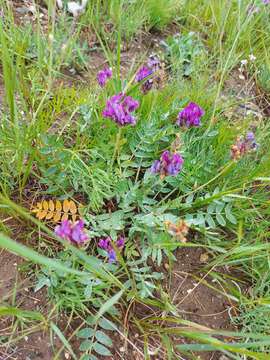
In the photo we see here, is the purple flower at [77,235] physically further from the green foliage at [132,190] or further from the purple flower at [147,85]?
the purple flower at [147,85]

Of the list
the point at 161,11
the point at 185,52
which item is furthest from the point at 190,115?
the point at 161,11

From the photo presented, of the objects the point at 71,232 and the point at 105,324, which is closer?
the point at 71,232

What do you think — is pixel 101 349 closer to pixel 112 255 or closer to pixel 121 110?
pixel 112 255

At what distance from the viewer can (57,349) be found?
1.36 meters

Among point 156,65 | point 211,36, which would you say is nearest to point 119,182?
point 156,65

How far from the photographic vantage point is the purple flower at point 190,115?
1.55 metres

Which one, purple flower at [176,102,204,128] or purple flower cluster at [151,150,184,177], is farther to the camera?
purple flower at [176,102,204,128]

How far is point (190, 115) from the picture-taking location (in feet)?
5.10

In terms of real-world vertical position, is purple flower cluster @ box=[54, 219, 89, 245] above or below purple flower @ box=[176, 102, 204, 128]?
below

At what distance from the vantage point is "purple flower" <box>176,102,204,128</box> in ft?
5.08

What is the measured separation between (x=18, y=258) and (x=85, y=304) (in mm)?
260

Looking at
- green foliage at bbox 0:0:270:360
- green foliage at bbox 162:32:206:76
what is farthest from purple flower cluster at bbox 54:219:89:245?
green foliage at bbox 162:32:206:76

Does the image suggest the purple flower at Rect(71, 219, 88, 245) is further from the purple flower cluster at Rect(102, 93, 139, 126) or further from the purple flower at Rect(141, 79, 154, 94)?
the purple flower at Rect(141, 79, 154, 94)

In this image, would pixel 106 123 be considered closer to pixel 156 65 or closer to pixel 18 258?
pixel 156 65
